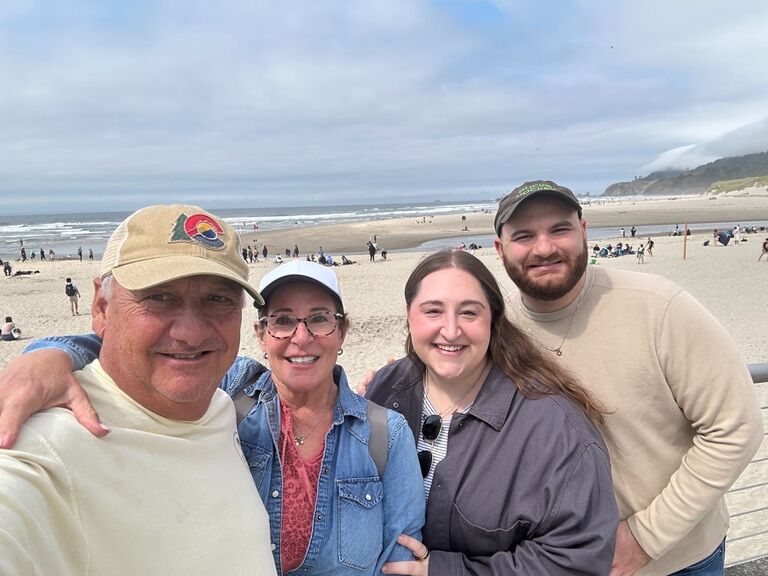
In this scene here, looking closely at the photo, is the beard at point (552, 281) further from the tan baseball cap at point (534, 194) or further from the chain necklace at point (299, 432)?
the chain necklace at point (299, 432)

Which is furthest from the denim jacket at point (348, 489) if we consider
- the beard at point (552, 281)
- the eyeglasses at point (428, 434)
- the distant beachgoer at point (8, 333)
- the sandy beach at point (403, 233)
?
the sandy beach at point (403, 233)

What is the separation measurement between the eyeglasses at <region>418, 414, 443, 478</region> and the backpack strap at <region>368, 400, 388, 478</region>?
0.76 ft

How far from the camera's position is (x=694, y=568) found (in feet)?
7.88

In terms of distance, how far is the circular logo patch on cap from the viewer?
1585 mm

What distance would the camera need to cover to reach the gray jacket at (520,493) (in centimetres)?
176

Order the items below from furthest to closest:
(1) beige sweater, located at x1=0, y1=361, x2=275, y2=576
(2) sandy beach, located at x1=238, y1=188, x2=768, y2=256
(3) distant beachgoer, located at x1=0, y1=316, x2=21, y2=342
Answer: (2) sandy beach, located at x1=238, y1=188, x2=768, y2=256, (3) distant beachgoer, located at x1=0, y1=316, x2=21, y2=342, (1) beige sweater, located at x1=0, y1=361, x2=275, y2=576

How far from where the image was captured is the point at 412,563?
1.84m

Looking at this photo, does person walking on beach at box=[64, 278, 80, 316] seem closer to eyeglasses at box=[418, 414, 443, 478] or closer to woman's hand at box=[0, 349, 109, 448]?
woman's hand at box=[0, 349, 109, 448]

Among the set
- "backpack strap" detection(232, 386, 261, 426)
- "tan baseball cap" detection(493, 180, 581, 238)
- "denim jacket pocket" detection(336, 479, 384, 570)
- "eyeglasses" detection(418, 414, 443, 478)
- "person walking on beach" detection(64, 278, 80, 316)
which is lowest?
"person walking on beach" detection(64, 278, 80, 316)

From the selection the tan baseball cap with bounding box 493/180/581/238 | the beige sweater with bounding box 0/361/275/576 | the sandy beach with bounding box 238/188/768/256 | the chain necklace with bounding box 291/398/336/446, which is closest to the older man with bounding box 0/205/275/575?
the beige sweater with bounding box 0/361/275/576

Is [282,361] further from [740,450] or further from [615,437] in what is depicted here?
[740,450]

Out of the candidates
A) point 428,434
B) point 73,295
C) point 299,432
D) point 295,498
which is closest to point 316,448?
point 299,432

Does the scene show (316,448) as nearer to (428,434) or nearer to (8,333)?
(428,434)

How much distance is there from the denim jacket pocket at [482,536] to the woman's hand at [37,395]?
1361 mm
